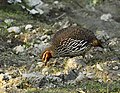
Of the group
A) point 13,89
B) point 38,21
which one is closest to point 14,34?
point 38,21

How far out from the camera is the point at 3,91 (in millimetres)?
6707

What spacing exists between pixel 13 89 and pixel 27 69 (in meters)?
1.16

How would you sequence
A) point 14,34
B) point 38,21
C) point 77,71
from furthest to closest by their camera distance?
1. point 38,21
2. point 14,34
3. point 77,71

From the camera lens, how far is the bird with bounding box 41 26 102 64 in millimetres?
8133

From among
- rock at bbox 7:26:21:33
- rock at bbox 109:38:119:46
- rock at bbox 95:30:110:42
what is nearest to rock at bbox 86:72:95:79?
rock at bbox 109:38:119:46

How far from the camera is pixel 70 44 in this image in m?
8.12

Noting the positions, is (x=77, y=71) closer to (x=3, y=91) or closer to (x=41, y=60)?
(x=41, y=60)

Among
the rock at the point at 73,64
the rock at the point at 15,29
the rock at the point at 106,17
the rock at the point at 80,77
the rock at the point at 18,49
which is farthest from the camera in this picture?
the rock at the point at 106,17

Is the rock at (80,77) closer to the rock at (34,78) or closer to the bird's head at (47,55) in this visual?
the rock at (34,78)

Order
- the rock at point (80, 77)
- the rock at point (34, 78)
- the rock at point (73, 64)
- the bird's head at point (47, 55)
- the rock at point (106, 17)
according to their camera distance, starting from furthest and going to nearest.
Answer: the rock at point (106, 17), the bird's head at point (47, 55), the rock at point (73, 64), the rock at point (80, 77), the rock at point (34, 78)

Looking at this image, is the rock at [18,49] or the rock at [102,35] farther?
the rock at [102,35]

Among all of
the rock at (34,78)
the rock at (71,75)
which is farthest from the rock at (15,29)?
the rock at (34,78)

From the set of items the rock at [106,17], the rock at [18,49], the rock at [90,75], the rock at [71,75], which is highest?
the rock at [106,17]

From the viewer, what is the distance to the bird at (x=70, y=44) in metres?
8.13
